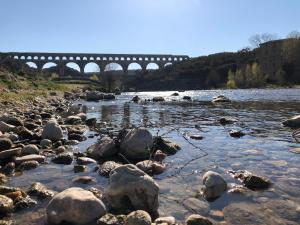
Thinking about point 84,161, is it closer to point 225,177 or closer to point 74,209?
point 225,177

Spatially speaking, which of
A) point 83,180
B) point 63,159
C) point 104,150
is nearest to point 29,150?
point 63,159

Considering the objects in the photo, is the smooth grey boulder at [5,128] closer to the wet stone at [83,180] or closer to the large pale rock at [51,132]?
the large pale rock at [51,132]

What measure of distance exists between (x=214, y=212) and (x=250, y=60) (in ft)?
567

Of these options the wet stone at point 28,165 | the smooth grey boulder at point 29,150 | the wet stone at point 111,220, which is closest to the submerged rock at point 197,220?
the wet stone at point 111,220

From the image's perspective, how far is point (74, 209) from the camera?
7.41 metres

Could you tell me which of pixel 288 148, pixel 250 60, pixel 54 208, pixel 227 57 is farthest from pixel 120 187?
pixel 227 57

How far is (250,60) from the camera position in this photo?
569 feet

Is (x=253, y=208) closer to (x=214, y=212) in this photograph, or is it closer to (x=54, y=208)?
(x=214, y=212)

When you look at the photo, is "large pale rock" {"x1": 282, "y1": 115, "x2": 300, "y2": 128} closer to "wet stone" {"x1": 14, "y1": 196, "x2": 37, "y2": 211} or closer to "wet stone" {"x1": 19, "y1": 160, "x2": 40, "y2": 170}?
"wet stone" {"x1": 19, "y1": 160, "x2": 40, "y2": 170}

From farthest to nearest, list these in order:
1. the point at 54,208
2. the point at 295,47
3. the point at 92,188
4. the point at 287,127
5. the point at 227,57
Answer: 1. the point at 227,57
2. the point at 295,47
3. the point at 287,127
4. the point at 92,188
5. the point at 54,208

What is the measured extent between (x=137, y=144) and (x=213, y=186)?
4382 mm

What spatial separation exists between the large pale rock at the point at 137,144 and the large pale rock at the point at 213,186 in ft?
11.7

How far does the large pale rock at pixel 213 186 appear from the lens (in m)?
9.20

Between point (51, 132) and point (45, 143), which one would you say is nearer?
point (45, 143)
